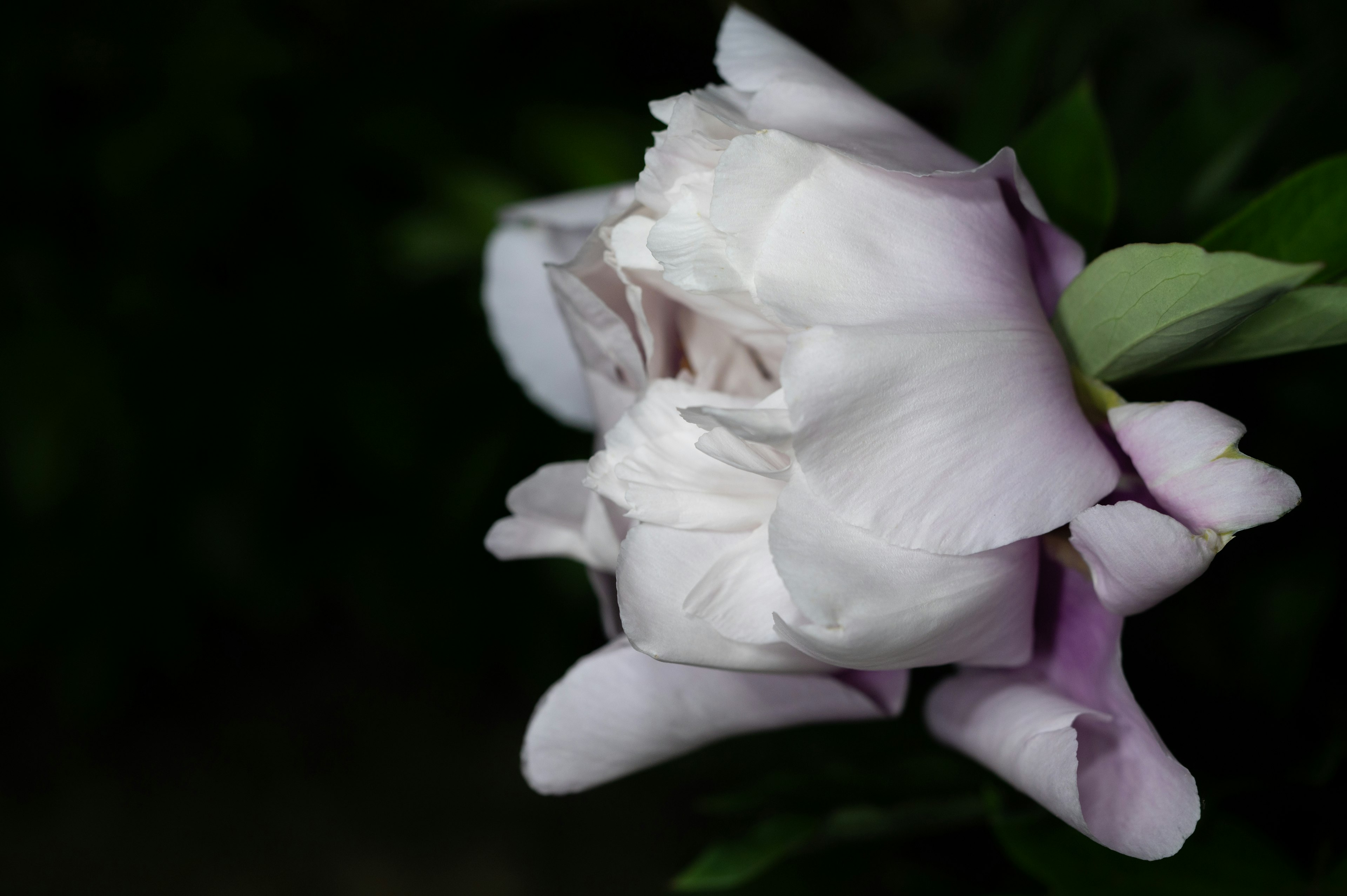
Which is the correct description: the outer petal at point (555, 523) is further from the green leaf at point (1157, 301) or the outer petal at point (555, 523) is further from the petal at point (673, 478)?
the green leaf at point (1157, 301)

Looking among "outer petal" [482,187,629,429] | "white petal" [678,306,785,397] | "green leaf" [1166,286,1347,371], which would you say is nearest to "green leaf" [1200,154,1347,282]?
"green leaf" [1166,286,1347,371]

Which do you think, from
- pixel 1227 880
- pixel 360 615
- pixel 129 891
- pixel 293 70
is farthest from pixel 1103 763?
→ pixel 129 891

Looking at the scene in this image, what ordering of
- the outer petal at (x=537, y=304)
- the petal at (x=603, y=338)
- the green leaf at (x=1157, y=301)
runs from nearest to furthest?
the green leaf at (x=1157, y=301), the petal at (x=603, y=338), the outer petal at (x=537, y=304)

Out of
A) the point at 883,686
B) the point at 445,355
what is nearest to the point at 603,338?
the point at 883,686

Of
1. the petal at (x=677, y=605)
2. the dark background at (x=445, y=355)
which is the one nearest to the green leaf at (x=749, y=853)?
the dark background at (x=445, y=355)

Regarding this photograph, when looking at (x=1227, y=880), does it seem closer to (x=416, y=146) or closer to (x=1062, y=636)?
(x=1062, y=636)

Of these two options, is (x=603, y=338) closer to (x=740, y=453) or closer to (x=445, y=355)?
(x=740, y=453)

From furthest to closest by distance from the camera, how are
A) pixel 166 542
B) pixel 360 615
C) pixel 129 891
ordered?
pixel 129 891, pixel 360 615, pixel 166 542
